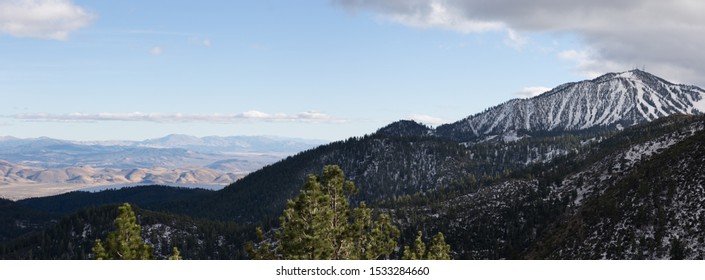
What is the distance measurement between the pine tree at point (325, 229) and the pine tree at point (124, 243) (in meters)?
8.78

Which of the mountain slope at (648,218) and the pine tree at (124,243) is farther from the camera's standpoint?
the mountain slope at (648,218)

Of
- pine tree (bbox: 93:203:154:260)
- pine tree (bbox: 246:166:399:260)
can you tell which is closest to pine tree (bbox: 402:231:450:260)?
pine tree (bbox: 246:166:399:260)

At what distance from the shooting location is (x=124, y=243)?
41.7 meters

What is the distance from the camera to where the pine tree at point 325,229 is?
1622 inches

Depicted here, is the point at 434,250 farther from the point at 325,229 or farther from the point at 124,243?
the point at 124,243

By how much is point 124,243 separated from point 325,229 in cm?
1568

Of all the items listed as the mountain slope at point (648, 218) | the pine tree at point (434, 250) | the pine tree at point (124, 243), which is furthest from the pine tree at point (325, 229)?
the mountain slope at point (648, 218)

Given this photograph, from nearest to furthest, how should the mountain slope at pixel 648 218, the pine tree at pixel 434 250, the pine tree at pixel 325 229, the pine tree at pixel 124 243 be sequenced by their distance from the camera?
1. the pine tree at pixel 325 229
2. the pine tree at pixel 124 243
3. the pine tree at pixel 434 250
4. the mountain slope at pixel 648 218

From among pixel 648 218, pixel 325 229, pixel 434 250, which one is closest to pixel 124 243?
pixel 325 229

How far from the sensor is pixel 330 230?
43469 millimetres

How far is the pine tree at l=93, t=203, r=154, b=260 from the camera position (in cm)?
4156

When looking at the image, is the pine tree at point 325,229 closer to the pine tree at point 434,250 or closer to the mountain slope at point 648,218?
the pine tree at point 434,250

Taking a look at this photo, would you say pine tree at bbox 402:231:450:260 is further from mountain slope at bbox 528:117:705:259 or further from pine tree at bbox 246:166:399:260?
mountain slope at bbox 528:117:705:259
